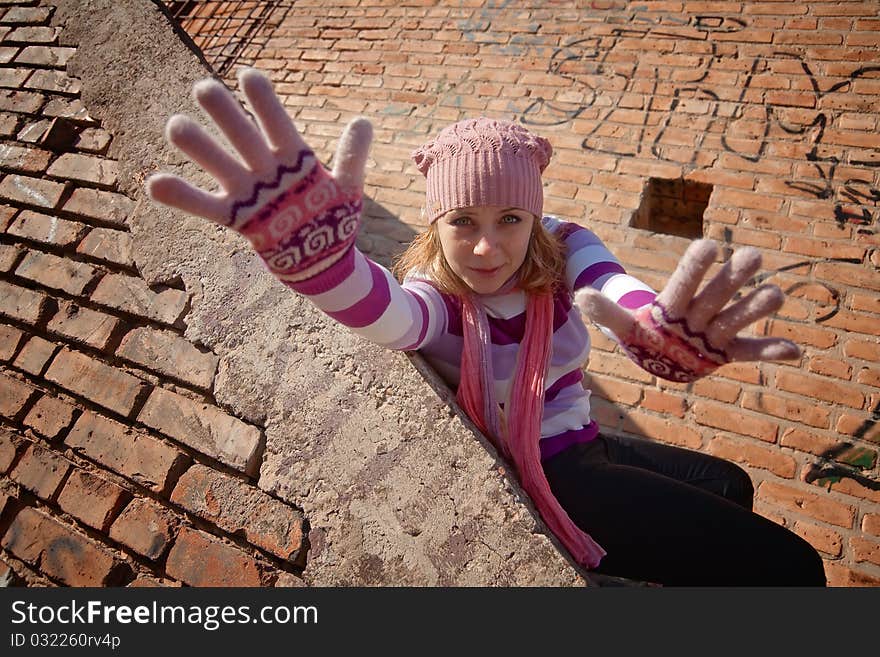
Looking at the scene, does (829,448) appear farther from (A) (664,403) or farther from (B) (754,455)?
(A) (664,403)

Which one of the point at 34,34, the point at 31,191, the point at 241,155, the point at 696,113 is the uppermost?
the point at 696,113

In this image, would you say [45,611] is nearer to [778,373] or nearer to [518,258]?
[518,258]

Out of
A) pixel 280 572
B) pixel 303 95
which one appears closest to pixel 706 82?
pixel 303 95

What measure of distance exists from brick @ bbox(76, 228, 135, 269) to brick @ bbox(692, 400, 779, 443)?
2.19 m

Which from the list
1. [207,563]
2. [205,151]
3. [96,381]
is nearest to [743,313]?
[205,151]

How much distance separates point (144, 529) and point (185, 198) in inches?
33.0

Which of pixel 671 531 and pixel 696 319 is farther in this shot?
pixel 671 531

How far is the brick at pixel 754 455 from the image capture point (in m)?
2.05

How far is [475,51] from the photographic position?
11.6ft

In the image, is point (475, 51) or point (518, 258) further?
point (475, 51)

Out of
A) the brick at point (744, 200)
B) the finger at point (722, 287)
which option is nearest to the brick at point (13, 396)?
the finger at point (722, 287)

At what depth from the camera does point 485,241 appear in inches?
48.9

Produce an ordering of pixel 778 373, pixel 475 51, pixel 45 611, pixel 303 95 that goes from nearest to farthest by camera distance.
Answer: pixel 45 611
pixel 778 373
pixel 475 51
pixel 303 95

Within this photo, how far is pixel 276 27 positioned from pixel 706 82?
3.25 meters
